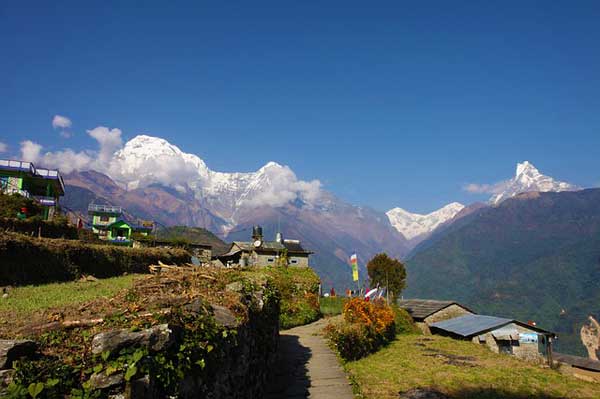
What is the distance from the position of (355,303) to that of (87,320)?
831 inches

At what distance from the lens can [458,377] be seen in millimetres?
16891

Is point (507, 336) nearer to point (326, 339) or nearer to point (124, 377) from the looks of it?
point (326, 339)

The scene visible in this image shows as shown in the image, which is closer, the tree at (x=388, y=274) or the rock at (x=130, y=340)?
the rock at (x=130, y=340)

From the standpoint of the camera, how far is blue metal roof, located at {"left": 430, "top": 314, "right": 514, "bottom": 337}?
33000 millimetres

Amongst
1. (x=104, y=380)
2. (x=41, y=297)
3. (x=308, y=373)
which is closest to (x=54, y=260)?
(x=41, y=297)

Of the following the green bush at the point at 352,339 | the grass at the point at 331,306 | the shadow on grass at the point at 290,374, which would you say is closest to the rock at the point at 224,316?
the shadow on grass at the point at 290,374

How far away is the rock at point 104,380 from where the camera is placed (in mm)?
4172

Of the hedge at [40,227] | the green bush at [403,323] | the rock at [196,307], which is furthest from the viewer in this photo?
the green bush at [403,323]

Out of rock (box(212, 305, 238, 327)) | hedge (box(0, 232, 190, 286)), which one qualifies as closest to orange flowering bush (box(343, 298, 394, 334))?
hedge (box(0, 232, 190, 286))

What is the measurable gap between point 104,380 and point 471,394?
13.7 metres

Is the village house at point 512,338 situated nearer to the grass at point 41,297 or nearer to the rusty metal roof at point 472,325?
the rusty metal roof at point 472,325

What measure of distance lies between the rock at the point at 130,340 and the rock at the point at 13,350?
610 millimetres

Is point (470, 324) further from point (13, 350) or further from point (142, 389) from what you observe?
point (13, 350)

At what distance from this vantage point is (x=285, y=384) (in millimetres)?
13195
